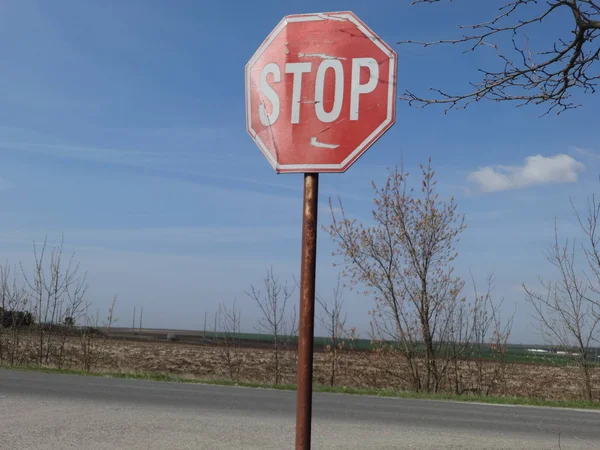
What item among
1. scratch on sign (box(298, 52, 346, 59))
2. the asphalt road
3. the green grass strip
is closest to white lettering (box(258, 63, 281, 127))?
scratch on sign (box(298, 52, 346, 59))

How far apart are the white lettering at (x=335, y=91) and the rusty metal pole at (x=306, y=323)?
33cm

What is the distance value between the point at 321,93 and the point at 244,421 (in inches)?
257

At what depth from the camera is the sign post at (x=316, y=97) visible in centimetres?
253

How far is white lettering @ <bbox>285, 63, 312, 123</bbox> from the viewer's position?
8.56 feet

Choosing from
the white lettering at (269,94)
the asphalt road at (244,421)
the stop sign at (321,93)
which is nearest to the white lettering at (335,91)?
the stop sign at (321,93)

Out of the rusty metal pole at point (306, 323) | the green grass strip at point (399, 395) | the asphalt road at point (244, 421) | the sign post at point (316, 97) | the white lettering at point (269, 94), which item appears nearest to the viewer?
the rusty metal pole at point (306, 323)

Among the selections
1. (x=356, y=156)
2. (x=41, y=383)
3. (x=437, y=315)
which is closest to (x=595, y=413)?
(x=437, y=315)

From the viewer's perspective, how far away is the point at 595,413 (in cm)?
1173

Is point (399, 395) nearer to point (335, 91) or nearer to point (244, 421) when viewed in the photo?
point (244, 421)

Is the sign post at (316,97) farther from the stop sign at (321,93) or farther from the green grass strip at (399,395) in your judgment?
the green grass strip at (399,395)

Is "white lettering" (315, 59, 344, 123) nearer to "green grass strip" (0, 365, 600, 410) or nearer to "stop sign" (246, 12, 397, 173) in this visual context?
"stop sign" (246, 12, 397, 173)

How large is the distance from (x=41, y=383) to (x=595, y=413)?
33.7 feet

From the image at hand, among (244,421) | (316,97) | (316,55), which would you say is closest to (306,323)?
(316,97)

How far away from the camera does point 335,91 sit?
2.58m
